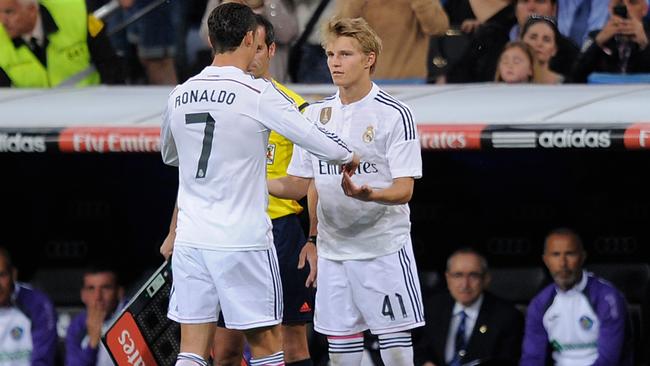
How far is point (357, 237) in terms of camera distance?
705 centimetres

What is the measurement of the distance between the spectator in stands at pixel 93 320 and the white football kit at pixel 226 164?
2.92 m

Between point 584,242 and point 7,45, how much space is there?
3470mm

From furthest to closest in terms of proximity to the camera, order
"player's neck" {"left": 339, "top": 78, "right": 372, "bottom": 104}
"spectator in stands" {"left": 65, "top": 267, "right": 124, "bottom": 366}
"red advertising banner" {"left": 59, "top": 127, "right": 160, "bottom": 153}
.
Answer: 1. "spectator in stands" {"left": 65, "top": 267, "right": 124, "bottom": 366}
2. "red advertising banner" {"left": 59, "top": 127, "right": 160, "bottom": 153}
3. "player's neck" {"left": 339, "top": 78, "right": 372, "bottom": 104}

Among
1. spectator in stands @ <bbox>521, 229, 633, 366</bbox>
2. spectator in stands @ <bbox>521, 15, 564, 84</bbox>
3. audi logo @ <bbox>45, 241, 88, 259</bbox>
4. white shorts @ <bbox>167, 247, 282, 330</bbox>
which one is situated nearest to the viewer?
white shorts @ <bbox>167, 247, 282, 330</bbox>

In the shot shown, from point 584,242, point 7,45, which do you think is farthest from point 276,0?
point 584,242

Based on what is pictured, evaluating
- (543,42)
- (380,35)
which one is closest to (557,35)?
(543,42)

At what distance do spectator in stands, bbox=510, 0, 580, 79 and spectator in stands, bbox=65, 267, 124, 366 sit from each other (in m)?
2.65

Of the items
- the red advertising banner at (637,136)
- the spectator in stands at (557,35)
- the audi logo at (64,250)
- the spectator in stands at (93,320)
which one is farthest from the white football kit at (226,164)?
the audi logo at (64,250)

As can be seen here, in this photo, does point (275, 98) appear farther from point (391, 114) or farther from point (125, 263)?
point (125, 263)

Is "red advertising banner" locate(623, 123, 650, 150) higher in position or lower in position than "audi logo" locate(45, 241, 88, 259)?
higher

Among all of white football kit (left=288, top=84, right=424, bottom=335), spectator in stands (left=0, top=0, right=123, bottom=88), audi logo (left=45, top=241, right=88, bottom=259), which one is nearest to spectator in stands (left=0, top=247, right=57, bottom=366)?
audi logo (left=45, top=241, right=88, bottom=259)

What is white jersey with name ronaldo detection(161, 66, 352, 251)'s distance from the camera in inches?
248

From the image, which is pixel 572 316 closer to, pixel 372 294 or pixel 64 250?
pixel 372 294

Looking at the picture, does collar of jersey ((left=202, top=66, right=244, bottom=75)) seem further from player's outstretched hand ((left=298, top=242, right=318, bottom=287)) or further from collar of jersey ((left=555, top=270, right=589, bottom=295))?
collar of jersey ((left=555, top=270, right=589, bottom=295))
